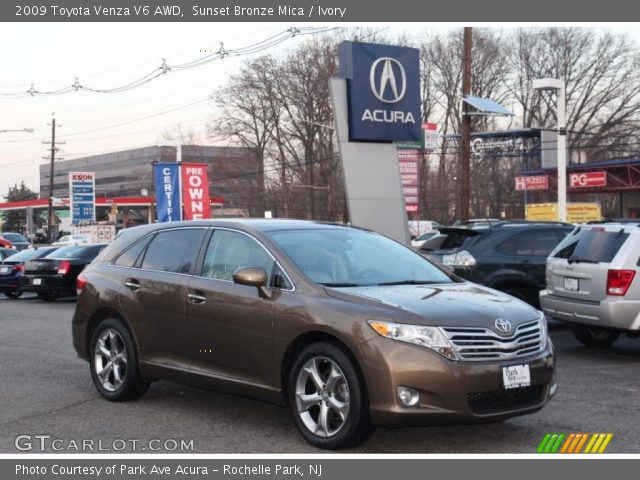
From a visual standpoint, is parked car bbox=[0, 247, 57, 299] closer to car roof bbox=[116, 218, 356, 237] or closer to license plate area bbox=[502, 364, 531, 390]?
car roof bbox=[116, 218, 356, 237]

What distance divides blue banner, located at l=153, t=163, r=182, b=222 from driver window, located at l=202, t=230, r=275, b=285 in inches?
866

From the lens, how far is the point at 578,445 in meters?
6.30

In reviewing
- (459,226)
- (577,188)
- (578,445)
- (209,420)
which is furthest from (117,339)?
(577,188)

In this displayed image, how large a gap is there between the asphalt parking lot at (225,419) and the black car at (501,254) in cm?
298

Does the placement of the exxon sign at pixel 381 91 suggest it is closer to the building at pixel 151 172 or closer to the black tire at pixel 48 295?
the black tire at pixel 48 295

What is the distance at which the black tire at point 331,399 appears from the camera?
5.92 metres

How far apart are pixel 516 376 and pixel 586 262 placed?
17.0 ft

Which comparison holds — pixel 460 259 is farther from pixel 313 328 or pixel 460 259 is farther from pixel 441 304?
pixel 313 328

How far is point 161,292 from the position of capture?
762 centimetres

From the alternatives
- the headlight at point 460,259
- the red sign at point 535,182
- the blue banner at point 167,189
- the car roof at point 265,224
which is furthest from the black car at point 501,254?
the red sign at point 535,182

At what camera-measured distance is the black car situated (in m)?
13.2

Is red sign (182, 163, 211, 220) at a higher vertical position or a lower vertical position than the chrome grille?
higher

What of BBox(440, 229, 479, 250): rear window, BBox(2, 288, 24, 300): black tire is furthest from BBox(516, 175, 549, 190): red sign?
BBox(440, 229, 479, 250): rear window

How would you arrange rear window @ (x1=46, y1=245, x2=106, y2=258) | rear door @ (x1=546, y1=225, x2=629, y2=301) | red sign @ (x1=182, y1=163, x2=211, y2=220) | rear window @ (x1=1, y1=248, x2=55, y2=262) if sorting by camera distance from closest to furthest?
rear door @ (x1=546, y1=225, x2=629, y2=301)
rear window @ (x1=46, y1=245, x2=106, y2=258)
rear window @ (x1=1, y1=248, x2=55, y2=262)
red sign @ (x1=182, y1=163, x2=211, y2=220)
